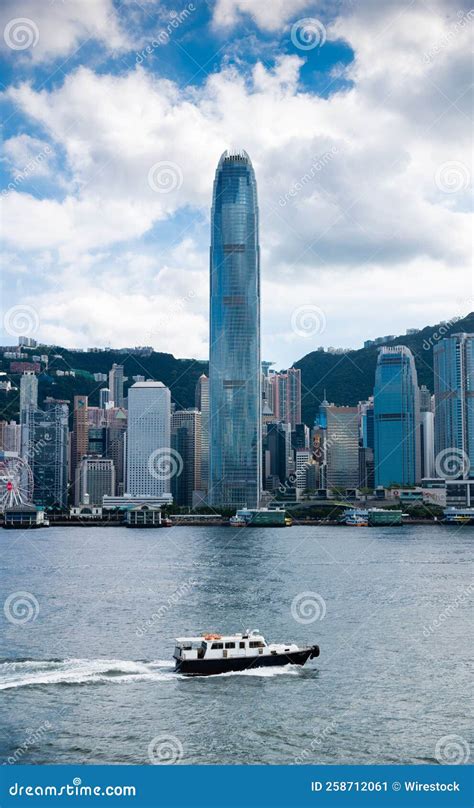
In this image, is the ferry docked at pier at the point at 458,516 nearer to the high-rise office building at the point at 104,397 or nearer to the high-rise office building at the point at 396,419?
the high-rise office building at the point at 396,419

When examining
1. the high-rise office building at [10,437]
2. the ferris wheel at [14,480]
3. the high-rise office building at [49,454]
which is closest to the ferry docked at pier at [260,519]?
the ferris wheel at [14,480]

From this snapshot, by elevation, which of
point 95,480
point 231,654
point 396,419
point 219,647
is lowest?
point 231,654

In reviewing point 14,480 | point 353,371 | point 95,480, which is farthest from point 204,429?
point 353,371

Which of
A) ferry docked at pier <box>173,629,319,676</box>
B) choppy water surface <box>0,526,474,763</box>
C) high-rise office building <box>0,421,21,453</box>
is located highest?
high-rise office building <box>0,421,21,453</box>

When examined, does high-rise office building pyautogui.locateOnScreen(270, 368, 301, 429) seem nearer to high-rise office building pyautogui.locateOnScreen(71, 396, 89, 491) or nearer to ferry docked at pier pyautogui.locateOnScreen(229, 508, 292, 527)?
high-rise office building pyautogui.locateOnScreen(71, 396, 89, 491)

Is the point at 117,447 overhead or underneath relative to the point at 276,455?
overhead

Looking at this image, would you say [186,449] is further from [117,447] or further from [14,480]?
[14,480]

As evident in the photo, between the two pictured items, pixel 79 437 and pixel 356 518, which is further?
pixel 79 437

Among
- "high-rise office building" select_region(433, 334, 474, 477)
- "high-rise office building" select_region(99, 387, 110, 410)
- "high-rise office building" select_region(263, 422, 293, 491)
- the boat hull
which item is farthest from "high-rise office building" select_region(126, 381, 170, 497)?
the boat hull
